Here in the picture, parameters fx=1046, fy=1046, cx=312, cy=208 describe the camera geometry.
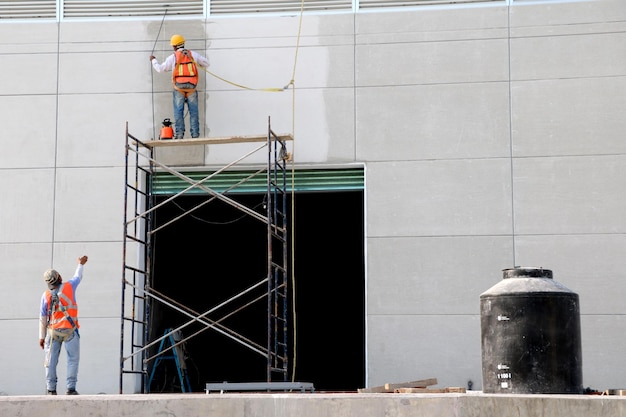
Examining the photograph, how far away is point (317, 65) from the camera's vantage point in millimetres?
17078

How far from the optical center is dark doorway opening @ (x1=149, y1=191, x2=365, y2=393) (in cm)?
2238

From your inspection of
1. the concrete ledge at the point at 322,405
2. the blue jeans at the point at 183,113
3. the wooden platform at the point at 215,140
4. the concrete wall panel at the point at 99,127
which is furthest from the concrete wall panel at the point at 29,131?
the concrete ledge at the point at 322,405

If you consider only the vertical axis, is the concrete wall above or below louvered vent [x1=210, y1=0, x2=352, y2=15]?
below

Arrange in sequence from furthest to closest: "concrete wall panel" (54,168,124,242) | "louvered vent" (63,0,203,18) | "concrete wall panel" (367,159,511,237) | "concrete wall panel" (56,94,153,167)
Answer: "louvered vent" (63,0,203,18)
"concrete wall panel" (56,94,153,167)
"concrete wall panel" (54,168,124,242)
"concrete wall panel" (367,159,511,237)

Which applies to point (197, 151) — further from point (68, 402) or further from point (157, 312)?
point (68, 402)

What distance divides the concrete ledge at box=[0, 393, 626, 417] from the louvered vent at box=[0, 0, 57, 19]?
27.4ft

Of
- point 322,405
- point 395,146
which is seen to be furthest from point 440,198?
point 322,405

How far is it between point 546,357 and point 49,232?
945cm

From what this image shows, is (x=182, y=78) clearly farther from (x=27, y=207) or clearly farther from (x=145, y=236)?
(x=27, y=207)

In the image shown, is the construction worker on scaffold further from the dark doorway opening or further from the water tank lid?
the water tank lid

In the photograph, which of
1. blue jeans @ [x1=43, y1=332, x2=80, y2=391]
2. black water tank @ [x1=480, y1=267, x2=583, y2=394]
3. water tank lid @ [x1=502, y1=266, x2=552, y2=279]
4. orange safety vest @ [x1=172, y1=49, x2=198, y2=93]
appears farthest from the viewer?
orange safety vest @ [x1=172, y1=49, x2=198, y2=93]

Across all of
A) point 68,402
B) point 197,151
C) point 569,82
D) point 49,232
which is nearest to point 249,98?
point 197,151

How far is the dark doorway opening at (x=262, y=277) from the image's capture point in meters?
22.4

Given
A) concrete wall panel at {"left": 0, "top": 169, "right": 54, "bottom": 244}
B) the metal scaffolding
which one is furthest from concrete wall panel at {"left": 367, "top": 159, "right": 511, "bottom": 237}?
concrete wall panel at {"left": 0, "top": 169, "right": 54, "bottom": 244}
